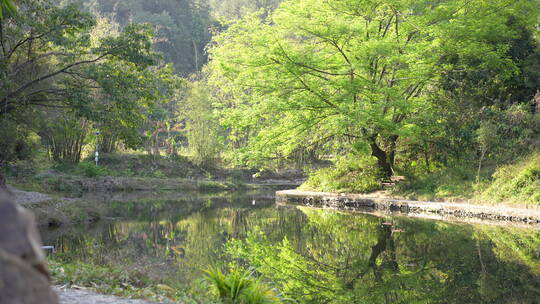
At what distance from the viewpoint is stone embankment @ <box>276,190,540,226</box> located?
12.3 metres

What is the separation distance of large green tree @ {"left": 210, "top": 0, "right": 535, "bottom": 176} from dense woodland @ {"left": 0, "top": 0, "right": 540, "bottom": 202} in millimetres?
55

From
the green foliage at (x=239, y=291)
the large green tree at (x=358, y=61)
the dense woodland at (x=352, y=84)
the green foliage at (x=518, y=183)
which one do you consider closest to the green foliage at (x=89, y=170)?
the dense woodland at (x=352, y=84)

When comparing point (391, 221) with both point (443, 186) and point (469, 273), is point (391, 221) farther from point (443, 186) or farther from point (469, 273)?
point (469, 273)

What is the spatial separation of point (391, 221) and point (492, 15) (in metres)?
9.26

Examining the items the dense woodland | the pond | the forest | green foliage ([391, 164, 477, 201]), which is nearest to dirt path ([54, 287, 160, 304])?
the forest

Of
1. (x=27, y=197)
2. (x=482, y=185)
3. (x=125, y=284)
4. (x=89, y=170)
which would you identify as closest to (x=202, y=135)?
(x=89, y=170)

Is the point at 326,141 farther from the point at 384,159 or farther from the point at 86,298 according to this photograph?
the point at 86,298

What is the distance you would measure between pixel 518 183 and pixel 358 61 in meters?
6.38

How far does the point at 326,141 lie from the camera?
2088 cm

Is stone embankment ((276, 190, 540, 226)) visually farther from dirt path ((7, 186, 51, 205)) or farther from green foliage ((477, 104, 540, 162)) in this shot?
dirt path ((7, 186, 51, 205))

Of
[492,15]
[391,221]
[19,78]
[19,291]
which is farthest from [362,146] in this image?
[19,291]

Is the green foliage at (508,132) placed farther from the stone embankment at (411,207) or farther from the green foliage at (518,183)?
the stone embankment at (411,207)

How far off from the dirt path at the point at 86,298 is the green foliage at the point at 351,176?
15.4 meters

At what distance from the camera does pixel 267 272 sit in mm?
7234
